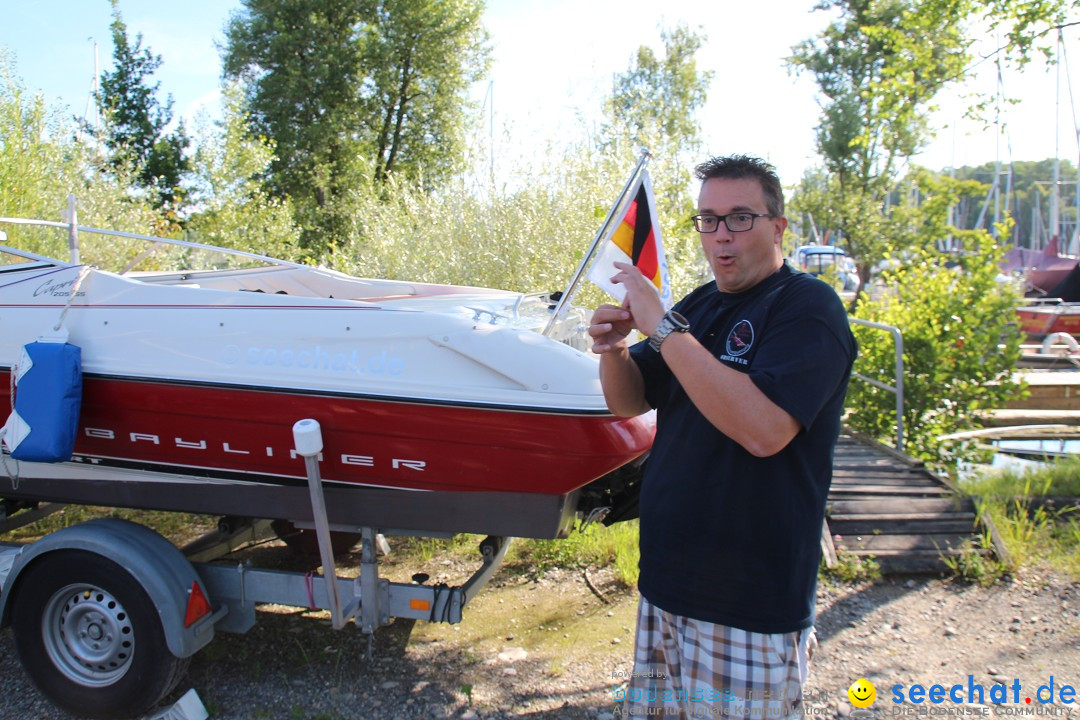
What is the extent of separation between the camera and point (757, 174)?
6.45 ft

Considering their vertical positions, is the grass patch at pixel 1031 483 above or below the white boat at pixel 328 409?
below

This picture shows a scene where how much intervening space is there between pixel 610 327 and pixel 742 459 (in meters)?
0.45

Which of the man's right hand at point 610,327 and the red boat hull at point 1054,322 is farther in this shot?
the red boat hull at point 1054,322

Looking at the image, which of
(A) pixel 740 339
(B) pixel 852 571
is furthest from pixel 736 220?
(B) pixel 852 571

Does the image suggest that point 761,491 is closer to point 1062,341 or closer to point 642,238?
point 642,238

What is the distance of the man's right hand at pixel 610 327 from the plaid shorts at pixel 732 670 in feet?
2.22

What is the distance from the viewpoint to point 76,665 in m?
3.17

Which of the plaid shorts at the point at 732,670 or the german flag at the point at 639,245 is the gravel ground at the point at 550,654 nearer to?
the plaid shorts at the point at 732,670

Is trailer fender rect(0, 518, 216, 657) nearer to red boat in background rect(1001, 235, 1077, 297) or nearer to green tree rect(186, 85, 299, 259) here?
green tree rect(186, 85, 299, 259)

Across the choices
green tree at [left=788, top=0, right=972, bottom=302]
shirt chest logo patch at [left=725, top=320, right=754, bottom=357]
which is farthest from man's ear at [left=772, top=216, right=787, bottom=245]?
green tree at [left=788, top=0, right=972, bottom=302]

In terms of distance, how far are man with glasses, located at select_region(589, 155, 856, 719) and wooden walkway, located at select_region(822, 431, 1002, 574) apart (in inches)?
109

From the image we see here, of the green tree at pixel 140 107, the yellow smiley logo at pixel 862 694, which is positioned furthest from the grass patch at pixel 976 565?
the green tree at pixel 140 107

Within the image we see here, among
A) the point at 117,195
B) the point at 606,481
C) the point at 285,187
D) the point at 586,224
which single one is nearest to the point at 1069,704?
the point at 606,481

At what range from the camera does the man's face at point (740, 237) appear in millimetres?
1942
